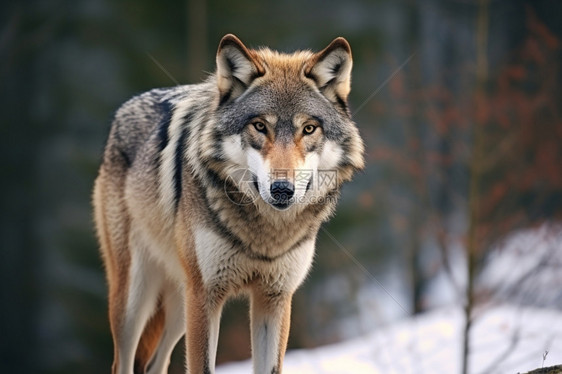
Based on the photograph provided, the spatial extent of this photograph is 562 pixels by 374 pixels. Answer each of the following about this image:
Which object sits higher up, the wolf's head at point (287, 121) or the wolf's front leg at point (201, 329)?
the wolf's head at point (287, 121)

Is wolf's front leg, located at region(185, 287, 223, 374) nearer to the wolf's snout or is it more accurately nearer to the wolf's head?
the wolf's head

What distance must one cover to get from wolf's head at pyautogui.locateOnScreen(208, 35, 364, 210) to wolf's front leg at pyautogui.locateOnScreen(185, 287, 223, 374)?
624 millimetres

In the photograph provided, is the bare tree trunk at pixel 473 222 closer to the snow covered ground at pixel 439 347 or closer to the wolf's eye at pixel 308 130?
the snow covered ground at pixel 439 347

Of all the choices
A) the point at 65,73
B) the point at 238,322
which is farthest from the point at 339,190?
the point at 65,73

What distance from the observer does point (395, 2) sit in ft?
41.0

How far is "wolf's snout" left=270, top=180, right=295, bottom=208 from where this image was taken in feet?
11.0

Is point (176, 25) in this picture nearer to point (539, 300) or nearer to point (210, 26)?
point (210, 26)

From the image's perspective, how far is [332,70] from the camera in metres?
3.84

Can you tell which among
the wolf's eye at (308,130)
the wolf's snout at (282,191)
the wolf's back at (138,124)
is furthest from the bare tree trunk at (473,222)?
the wolf's back at (138,124)

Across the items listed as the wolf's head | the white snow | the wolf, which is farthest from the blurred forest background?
the wolf's head

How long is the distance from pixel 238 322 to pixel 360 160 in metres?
6.07

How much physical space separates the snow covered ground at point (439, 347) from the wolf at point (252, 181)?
5.65ft

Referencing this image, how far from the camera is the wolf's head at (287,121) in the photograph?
A: 11.5 feet

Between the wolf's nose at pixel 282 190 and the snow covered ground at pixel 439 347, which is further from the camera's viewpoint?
the snow covered ground at pixel 439 347
